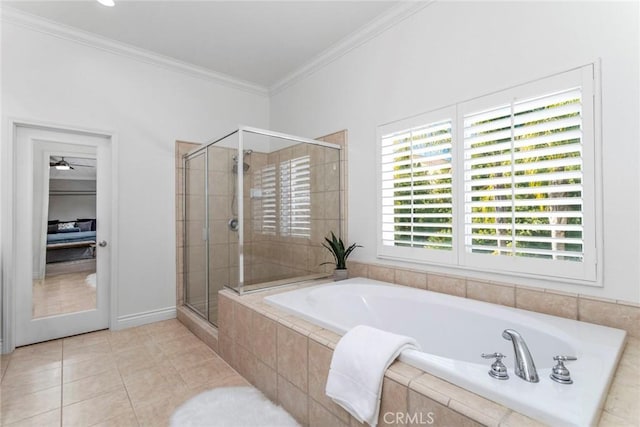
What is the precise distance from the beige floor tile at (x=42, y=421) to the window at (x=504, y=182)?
89.1 inches

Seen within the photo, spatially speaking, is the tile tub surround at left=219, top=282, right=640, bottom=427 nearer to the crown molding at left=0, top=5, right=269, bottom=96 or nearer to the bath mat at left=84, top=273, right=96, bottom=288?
the bath mat at left=84, top=273, right=96, bottom=288

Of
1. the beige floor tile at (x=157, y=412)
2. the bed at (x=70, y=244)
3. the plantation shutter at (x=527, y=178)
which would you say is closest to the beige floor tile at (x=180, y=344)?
the beige floor tile at (x=157, y=412)

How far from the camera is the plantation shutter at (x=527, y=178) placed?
158 centimetres

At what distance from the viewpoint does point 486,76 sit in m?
1.91

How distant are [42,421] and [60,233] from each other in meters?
1.61

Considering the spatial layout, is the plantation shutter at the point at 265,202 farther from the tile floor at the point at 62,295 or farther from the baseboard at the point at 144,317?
the tile floor at the point at 62,295

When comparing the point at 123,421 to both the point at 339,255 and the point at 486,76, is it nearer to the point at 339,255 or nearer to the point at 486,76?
the point at 339,255

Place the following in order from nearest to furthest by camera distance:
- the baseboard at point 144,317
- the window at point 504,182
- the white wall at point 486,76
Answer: the white wall at point 486,76 < the window at point 504,182 < the baseboard at point 144,317

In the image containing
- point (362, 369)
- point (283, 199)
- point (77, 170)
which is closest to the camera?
point (362, 369)

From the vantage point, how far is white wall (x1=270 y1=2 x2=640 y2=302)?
1441 mm

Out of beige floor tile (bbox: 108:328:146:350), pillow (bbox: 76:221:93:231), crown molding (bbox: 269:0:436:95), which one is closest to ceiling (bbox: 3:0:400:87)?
crown molding (bbox: 269:0:436:95)

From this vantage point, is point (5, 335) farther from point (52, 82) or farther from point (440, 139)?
point (440, 139)

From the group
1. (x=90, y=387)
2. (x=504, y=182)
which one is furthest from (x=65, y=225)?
(x=504, y=182)

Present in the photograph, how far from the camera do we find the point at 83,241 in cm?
279
